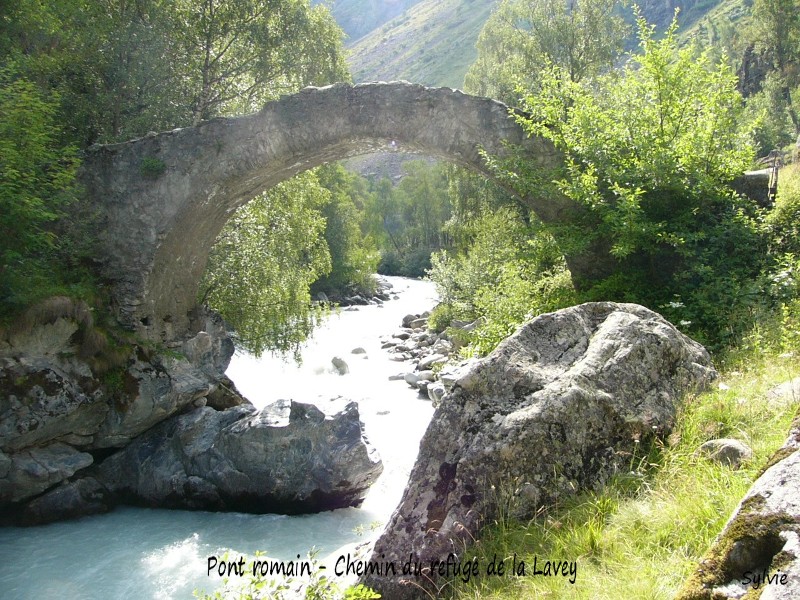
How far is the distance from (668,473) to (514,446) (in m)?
0.87

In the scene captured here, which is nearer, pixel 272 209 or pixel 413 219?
pixel 272 209

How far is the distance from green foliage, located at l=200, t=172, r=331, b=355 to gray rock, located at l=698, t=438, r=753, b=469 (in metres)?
9.90

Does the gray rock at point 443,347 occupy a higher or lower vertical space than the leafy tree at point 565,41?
lower

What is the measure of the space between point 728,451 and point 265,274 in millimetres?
10228

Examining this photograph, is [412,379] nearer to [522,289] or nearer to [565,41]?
[522,289]

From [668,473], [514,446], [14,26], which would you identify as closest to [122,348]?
[14,26]

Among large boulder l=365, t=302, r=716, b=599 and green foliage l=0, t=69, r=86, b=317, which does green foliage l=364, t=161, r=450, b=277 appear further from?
large boulder l=365, t=302, r=716, b=599

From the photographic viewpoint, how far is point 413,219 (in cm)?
5034

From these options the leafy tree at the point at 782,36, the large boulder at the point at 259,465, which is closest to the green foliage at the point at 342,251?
the large boulder at the point at 259,465

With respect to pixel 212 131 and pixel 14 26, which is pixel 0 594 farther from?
pixel 14 26

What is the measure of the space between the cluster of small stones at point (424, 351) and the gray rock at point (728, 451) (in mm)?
5904

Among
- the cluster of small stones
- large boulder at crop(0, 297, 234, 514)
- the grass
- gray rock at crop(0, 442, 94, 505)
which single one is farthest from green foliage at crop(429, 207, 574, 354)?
gray rock at crop(0, 442, 94, 505)

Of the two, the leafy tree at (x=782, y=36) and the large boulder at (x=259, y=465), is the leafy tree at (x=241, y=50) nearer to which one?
the large boulder at (x=259, y=465)

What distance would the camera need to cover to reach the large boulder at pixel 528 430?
3.27 meters
